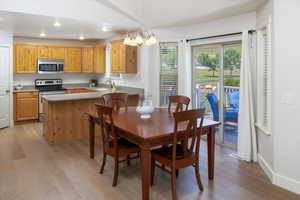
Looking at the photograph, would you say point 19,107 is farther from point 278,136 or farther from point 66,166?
point 278,136

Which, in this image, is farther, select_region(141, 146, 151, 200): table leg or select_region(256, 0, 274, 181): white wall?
select_region(256, 0, 274, 181): white wall

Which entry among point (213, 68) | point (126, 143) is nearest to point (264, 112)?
point (213, 68)

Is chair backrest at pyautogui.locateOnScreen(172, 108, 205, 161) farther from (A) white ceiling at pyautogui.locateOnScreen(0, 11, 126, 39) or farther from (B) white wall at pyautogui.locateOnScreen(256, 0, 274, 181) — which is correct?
(A) white ceiling at pyautogui.locateOnScreen(0, 11, 126, 39)

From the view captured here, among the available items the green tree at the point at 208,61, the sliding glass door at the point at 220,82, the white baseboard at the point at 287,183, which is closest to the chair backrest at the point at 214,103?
the sliding glass door at the point at 220,82

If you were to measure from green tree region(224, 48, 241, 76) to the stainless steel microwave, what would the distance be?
5.06m

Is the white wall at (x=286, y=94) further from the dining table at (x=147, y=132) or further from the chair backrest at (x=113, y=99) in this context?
the chair backrest at (x=113, y=99)

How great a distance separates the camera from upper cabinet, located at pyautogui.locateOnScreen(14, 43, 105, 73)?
685 cm

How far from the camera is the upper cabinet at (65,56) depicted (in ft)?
22.5

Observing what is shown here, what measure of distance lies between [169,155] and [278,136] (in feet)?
4.69

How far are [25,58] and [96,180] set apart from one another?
204 inches

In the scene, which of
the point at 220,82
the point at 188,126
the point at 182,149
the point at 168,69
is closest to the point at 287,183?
the point at 182,149

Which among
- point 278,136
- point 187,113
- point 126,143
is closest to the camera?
point 187,113

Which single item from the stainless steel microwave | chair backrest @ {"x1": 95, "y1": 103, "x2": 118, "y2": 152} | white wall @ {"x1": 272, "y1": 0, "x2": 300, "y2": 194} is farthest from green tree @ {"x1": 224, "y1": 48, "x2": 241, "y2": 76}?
the stainless steel microwave

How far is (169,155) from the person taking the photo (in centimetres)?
280
